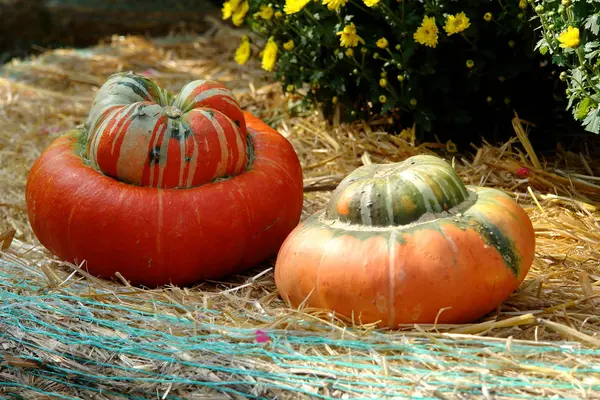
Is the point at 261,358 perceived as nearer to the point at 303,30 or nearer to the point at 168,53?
the point at 303,30

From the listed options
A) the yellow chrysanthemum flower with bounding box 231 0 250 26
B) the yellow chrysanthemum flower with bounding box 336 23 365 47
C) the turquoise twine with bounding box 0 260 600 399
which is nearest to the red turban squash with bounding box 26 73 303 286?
the turquoise twine with bounding box 0 260 600 399

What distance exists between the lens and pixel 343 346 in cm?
227

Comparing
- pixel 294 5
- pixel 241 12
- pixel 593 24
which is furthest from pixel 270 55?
pixel 593 24

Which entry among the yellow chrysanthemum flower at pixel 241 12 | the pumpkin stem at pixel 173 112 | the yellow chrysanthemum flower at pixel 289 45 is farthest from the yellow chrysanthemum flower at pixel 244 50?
the pumpkin stem at pixel 173 112

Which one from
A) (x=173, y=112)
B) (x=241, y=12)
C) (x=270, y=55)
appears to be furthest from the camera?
(x=241, y=12)

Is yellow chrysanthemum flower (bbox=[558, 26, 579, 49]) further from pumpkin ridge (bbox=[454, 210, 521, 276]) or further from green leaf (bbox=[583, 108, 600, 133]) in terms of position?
pumpkin ridge (bbox=[454, 210, 521, 276])

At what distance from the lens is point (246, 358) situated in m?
2.22

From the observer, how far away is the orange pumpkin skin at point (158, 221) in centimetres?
274

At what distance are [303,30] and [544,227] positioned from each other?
146cm

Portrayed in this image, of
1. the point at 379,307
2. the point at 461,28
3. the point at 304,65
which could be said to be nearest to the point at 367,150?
the point at 304,65

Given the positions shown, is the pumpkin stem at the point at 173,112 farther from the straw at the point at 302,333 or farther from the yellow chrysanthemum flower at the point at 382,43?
the yellow chrysanthemum flower at the point at 382,43

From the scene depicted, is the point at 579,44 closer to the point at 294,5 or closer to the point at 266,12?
the point at 294,5

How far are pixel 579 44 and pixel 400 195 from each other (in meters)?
0.79

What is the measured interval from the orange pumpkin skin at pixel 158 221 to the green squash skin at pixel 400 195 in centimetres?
40
